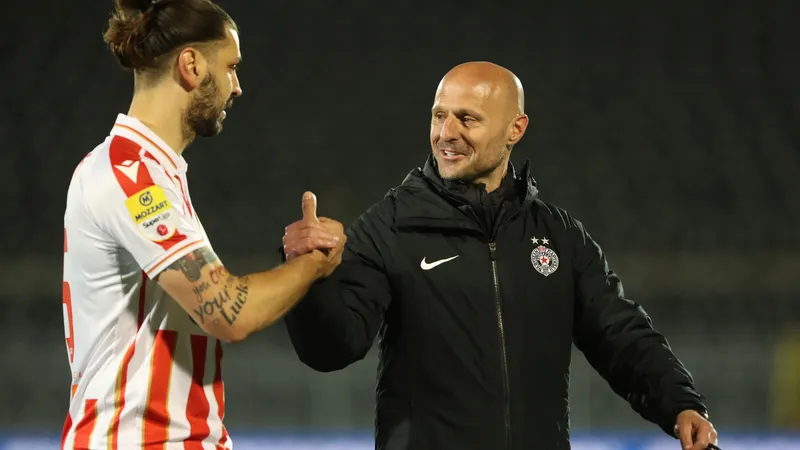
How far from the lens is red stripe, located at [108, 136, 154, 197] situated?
209 cm

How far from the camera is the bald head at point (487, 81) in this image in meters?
2.70

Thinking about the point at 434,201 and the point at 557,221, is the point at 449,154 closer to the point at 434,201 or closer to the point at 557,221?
the point at 434,201

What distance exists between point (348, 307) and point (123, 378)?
557mm

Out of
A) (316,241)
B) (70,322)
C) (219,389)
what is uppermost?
(316,241)

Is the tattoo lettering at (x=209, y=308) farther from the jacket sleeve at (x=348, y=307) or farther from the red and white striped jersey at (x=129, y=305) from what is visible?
the jacket sleeve at (x=348, y=307)

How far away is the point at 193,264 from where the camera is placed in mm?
2074

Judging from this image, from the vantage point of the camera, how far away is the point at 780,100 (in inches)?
426

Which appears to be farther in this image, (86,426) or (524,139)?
(524,139)

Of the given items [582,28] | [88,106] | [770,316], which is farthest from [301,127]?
[770,316]

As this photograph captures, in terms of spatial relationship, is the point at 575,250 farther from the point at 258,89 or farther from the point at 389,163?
the point at 258,89

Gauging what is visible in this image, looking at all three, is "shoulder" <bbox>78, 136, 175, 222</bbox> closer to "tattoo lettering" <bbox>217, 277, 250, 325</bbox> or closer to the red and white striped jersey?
the red and white striped jersey

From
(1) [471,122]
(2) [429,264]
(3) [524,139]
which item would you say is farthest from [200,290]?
(3) [524,139]

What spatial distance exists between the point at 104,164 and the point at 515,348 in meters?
1.06

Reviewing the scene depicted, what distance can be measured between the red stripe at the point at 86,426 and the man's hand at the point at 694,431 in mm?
1344
